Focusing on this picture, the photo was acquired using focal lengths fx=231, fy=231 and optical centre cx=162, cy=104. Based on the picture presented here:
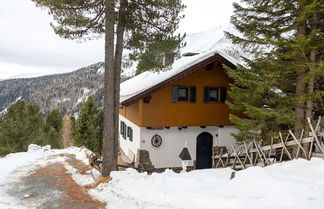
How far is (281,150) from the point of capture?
10.8m

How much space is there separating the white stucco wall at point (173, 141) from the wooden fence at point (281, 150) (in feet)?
3.27

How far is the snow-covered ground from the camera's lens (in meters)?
5.39

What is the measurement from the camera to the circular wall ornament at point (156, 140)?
14.4m

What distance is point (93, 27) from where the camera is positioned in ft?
33.8

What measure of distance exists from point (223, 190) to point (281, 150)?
6026 mm

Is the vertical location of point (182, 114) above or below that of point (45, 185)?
above

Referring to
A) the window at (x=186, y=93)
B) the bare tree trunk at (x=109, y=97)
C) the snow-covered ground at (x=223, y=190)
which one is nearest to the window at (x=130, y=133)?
the window at (x=186, y=93)

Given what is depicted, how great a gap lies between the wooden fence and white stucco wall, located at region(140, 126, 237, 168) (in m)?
1.00

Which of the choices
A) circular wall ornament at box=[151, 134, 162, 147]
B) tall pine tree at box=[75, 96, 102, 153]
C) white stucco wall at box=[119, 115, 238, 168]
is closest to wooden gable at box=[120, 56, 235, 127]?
white stucco wall at box=[119, 115, 238, 168]

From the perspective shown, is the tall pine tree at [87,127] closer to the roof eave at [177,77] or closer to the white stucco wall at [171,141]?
the white stucco wall at [171,141]

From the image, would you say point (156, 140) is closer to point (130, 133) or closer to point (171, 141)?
point (171, 141)

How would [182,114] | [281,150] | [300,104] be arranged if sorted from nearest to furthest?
[300,104] → [281,150] → [182,114]

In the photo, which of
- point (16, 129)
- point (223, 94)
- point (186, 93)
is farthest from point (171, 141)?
point (16, 129)

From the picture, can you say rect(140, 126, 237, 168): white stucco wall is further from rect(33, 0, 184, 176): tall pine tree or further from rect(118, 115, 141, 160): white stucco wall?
rect(33, 0, 184, 176): tall pine tree
